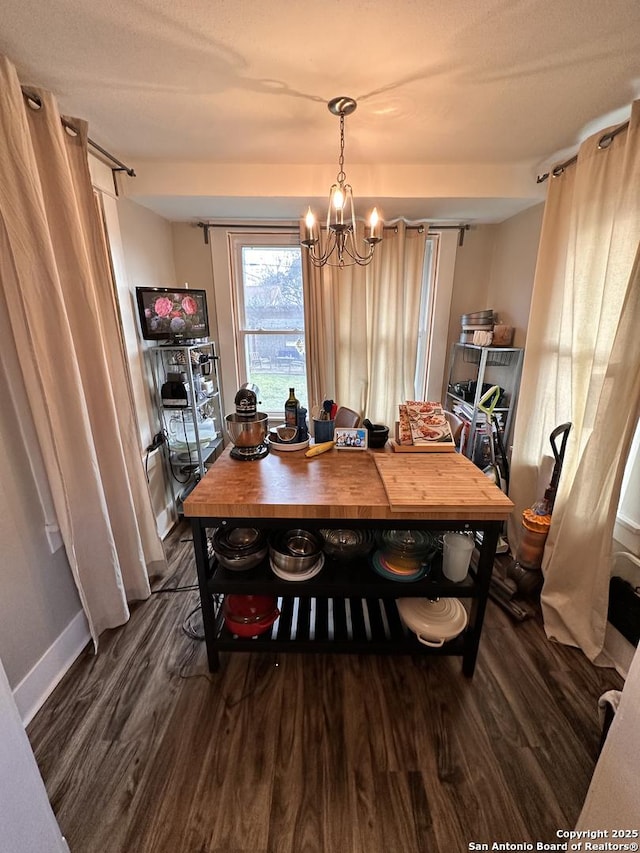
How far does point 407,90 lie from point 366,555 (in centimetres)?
203

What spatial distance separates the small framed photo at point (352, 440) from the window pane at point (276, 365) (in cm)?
148

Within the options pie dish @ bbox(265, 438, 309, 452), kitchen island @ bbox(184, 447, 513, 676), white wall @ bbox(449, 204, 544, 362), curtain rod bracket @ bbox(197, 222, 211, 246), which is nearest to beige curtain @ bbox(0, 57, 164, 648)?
kitchen island @ bbox(184, 447, 513, 676)

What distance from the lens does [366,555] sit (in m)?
1.48

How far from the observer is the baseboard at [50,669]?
1.33 meters

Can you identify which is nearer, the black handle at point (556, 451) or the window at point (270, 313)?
the black handle at point (556, 451)

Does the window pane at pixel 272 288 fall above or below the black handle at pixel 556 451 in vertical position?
above

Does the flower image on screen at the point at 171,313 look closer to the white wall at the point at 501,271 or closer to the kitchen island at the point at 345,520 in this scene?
the kitchen island at the point at 345,520

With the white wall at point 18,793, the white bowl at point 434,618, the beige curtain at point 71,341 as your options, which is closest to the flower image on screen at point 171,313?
the beige curtain at point 71,341

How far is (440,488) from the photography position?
1306 mm

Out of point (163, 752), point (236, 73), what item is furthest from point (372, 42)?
point (163, 752)

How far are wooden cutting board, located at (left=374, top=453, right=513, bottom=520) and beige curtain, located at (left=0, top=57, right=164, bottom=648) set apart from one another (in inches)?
52.1

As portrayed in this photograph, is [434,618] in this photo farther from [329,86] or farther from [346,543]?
[329,86]

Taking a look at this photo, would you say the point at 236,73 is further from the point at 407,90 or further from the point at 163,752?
the point at 163,752

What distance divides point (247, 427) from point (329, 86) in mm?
1499
